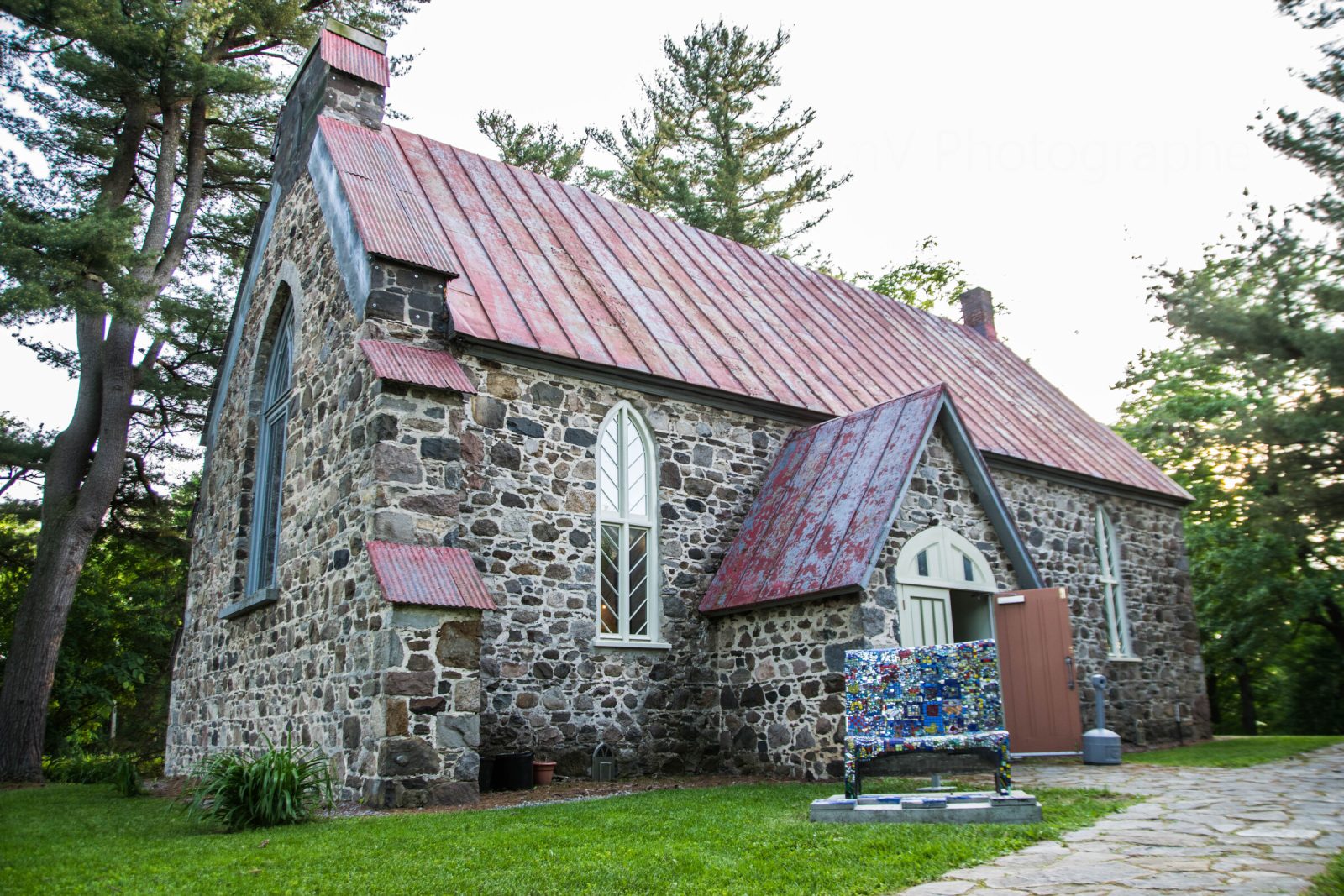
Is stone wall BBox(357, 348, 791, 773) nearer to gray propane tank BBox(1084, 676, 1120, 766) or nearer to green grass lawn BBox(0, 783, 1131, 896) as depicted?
green grass lawn BBox(0, 783, 1131, 896)

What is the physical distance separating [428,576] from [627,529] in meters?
3.13

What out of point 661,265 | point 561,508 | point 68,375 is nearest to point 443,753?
point 561,508

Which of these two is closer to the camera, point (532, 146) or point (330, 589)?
point (330, 589)

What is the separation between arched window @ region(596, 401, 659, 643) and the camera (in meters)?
11.8

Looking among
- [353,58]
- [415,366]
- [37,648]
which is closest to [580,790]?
[415,366]

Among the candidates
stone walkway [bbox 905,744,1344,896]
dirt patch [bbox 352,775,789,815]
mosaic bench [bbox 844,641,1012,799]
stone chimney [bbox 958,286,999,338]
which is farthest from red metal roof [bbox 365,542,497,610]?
stone chimney [bbox 958,286,999,338]

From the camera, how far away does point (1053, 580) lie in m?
16.0

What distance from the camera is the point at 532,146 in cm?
2975

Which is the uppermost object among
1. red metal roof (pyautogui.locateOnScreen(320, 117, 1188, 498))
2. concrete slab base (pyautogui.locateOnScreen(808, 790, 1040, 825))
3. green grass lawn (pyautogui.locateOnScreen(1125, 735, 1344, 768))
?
red metal roof (pyautogui.locateOnScreen(320, 117, 1188, 498))

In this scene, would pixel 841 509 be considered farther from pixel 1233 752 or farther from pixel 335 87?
pixel 335 87

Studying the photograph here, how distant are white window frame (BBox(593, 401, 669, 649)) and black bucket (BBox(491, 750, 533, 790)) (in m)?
1.88

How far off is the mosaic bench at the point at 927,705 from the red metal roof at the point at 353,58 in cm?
1047

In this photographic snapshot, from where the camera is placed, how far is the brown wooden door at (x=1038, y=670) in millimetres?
12289

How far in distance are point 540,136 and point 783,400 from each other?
19.3 m
